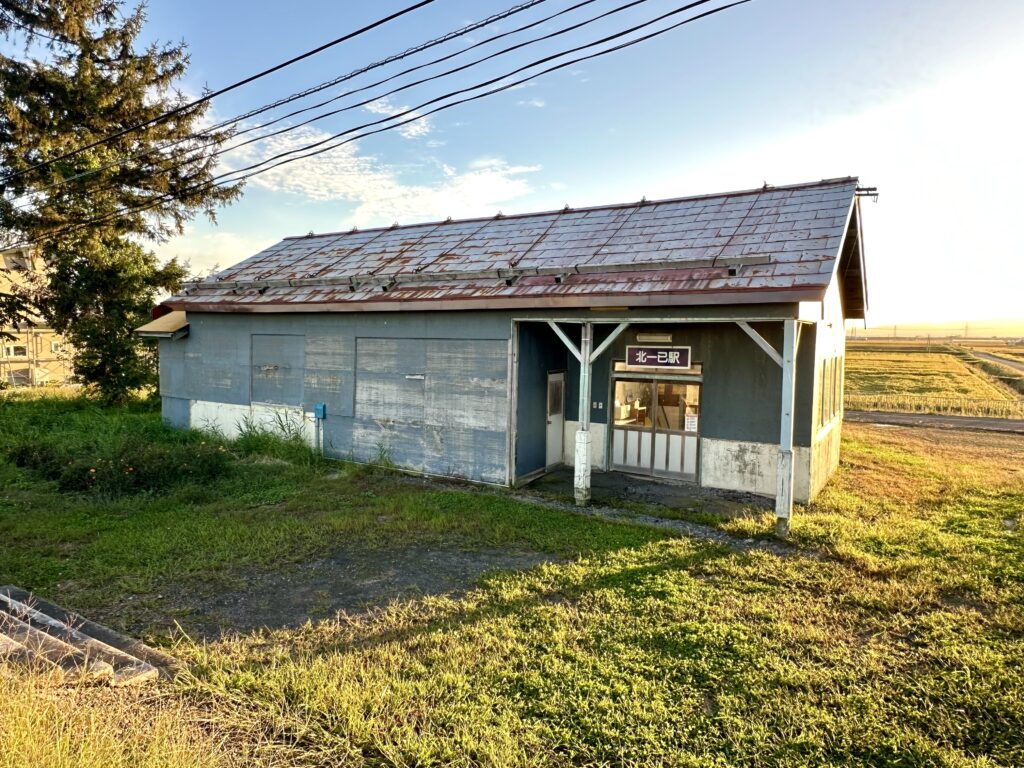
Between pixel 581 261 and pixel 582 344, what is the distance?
73.2 inches

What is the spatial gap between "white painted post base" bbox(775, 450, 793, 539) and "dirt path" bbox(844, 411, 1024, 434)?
14.6 m

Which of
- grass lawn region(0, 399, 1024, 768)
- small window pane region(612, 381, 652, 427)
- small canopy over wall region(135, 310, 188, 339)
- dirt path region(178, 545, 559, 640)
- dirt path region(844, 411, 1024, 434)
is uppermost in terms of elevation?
small canopy over wall region(135, 310, 188, 339)

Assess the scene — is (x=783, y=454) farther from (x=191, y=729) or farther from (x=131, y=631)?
(x=131, y=631)

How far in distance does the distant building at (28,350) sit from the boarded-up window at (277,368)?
37.1 ft

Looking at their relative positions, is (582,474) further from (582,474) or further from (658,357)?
(658,357)

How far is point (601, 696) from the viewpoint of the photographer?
377 cm

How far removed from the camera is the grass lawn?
325cm

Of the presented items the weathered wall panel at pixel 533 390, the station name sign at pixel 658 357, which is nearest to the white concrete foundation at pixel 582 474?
the weathered wall panel at pixel 533 390

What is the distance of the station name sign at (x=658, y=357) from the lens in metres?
9.07

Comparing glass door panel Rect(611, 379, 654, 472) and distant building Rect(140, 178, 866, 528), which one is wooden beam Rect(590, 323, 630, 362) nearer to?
distant building Rect(140, 178, 866, 528)

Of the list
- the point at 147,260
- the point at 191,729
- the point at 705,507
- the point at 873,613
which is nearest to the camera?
the point at 191,729

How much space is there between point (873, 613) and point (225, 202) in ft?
75.7

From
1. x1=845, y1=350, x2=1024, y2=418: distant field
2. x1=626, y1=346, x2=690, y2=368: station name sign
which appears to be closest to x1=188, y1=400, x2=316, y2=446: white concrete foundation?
x1=626, y1=346, x2=690, y2=368: station name sign

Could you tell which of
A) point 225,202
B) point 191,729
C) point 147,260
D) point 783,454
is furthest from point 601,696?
point 225,202
